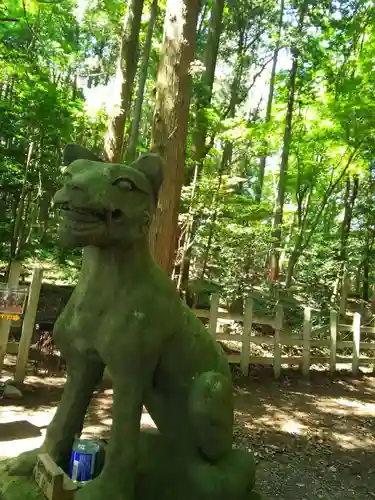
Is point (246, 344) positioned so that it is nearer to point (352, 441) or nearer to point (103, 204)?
point (352, 441)

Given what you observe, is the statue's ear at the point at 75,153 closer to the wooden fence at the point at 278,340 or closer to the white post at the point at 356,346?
the wooden fence at the point at 278,340

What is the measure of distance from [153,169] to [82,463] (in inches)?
56.1

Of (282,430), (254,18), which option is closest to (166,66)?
(282,430)

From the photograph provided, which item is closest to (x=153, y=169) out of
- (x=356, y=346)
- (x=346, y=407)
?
(x=346, y=407)

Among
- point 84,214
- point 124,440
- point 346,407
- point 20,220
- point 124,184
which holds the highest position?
point 20,220

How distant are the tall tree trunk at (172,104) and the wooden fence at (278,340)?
2665 mm

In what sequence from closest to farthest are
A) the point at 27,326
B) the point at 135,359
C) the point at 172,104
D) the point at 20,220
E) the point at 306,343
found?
the point at 135,359 → the point at 172,104 → the point at 27,326 → the point at 20,220 → the point at 306,343

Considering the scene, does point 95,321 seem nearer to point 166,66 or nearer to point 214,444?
point 214,444

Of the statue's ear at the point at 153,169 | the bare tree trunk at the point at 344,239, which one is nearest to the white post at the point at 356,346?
the bare tree trunk at the point at 344,239

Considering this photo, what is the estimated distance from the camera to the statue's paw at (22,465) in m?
2.18

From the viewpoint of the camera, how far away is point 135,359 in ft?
6.41

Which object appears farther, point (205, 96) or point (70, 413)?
point (205, 96)

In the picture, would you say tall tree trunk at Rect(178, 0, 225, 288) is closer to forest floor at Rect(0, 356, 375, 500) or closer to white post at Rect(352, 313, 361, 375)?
forest floor at Rect(0, 356, 375, 500)

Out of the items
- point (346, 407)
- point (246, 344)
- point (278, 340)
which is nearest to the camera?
point (346, 407)
